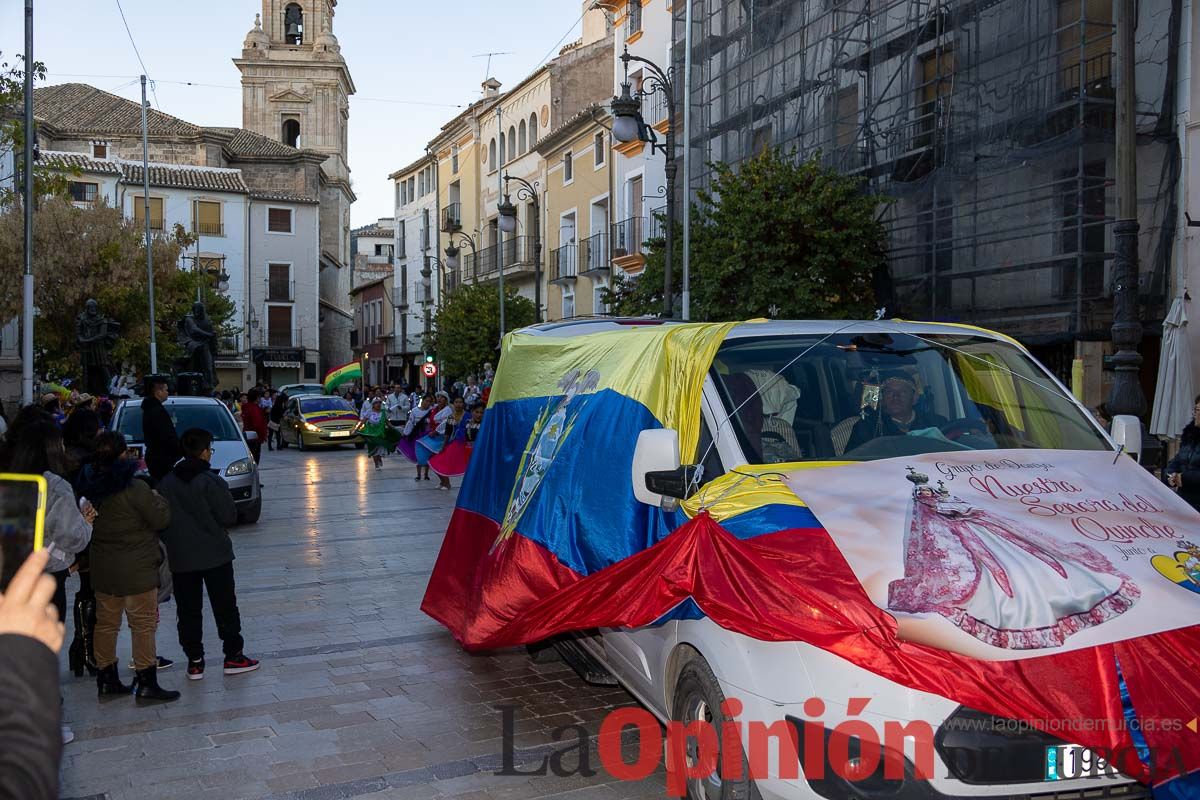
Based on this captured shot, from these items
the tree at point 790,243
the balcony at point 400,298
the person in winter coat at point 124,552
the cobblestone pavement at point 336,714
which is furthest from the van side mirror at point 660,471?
the balcony at point 400,298

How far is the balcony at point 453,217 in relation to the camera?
55.8 meters

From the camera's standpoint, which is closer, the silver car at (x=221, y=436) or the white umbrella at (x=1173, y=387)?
the white umbrella at (x=1173, y=387)

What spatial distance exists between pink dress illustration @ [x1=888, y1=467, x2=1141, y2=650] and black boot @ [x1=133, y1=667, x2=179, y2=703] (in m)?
4.68

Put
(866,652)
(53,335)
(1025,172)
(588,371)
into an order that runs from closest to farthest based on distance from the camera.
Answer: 1. (866,652)
2. (588,371)
3. (1025,172)
4. (53,335)

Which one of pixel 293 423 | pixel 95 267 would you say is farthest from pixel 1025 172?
pixel 95 267

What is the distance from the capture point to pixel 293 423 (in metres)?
32.2

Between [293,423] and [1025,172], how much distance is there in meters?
21.9

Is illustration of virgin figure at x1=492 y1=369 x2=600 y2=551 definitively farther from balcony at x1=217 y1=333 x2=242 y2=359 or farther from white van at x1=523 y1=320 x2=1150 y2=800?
balcony at x1=217 y1=333 x2=242 y2=359

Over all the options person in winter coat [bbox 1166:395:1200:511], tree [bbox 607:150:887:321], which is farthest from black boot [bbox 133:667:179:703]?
tree [bbox 607:150:887:321]

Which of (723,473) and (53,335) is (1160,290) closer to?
(723,473)

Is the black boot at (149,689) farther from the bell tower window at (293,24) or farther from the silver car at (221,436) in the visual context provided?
the bell tower window at (293,24)

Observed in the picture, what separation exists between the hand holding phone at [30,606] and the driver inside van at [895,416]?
142 inches

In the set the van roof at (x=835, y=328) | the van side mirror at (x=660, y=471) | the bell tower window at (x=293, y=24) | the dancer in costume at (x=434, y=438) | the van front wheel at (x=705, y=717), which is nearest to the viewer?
the van front wheel at (x=705, y=717)

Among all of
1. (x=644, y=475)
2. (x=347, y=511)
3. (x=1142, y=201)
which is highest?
(x=1142, y=201)
